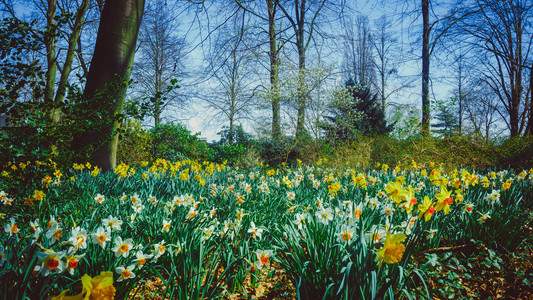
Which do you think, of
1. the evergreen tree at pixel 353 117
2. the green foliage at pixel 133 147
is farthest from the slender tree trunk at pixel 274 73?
the green foliage at pixel 133 147

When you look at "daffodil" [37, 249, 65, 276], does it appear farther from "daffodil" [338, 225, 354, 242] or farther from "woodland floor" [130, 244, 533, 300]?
"daffodil" [338, 225, 354, 242]

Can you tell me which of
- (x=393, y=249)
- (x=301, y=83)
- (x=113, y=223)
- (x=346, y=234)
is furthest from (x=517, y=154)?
(x=113, y=223)

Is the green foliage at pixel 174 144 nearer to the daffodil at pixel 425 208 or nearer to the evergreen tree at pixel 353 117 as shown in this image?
the evergreen tree at pixel 353 117

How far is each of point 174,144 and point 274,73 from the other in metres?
6.16

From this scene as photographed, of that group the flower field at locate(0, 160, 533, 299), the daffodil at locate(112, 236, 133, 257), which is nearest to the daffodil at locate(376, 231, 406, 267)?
the flower field at locate(0, 160, 533, 299)

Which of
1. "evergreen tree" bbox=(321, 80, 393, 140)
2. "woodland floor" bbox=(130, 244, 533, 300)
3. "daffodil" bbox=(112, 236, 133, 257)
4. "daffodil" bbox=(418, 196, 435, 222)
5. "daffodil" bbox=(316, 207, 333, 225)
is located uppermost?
"evergreen tree" bbox=(321, 80, 393, 140)

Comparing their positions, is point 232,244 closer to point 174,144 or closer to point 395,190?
point 395,190

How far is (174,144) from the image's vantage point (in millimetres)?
9531

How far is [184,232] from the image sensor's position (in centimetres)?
183

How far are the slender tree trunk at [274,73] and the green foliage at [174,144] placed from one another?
3357 millimetres

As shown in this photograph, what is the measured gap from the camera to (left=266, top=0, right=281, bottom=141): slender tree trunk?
1178cm

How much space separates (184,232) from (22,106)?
77.3 inches

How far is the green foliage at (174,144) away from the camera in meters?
8.86

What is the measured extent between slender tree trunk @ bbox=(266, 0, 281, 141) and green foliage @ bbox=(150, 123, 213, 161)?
3.36m
